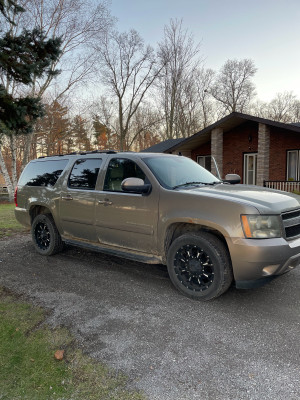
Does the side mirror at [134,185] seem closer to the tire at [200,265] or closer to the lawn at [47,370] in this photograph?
the tire at [200,265]

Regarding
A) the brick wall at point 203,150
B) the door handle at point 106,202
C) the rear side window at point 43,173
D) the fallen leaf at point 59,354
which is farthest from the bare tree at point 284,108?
the fallen leaf at point 59,354

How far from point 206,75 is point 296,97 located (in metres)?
17.6

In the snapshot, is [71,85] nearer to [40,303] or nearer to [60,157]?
[60,157]

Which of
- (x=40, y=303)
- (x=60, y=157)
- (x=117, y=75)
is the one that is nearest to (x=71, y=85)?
(x=117, y=75)

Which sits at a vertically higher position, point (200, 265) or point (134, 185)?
point (134, 185)

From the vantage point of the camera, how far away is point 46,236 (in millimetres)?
5621

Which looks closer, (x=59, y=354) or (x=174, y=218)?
(x=59, y=354)

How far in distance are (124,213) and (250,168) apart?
48.9 ft

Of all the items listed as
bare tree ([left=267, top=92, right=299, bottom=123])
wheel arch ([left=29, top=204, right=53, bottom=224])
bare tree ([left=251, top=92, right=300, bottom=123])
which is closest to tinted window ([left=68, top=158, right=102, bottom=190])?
wheel arch ([left=29, top=204, right=53, bottom=224])

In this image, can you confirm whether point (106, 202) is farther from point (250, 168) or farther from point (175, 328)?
point (250, 168)

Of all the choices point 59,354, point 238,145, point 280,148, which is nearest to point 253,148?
point 238,145

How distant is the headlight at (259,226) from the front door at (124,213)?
1212 mm

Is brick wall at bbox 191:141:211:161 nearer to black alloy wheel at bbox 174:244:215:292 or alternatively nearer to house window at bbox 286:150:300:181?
house window at bbox 286:150:300:181

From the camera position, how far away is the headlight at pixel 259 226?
3.16 metres
